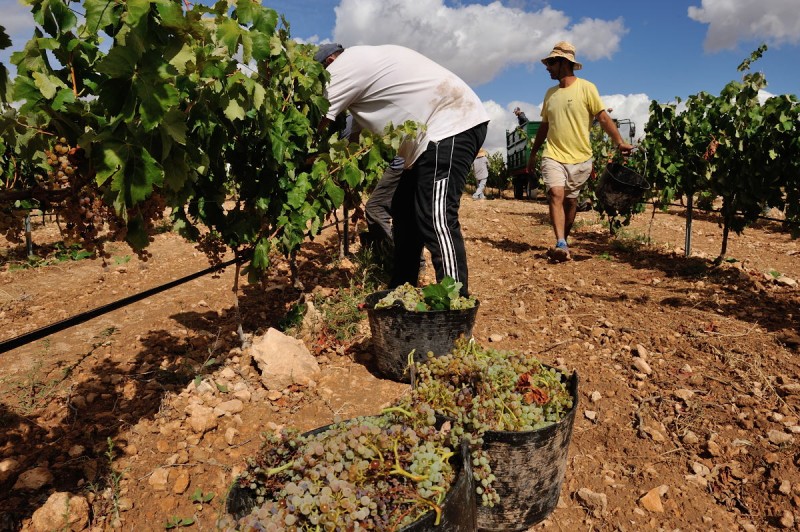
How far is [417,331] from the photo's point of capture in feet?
8.62

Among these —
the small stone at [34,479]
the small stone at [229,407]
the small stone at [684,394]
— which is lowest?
the small stone at [34,479]

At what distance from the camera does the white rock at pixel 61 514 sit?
179cm

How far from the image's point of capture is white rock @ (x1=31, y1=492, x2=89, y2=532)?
5.88 ft

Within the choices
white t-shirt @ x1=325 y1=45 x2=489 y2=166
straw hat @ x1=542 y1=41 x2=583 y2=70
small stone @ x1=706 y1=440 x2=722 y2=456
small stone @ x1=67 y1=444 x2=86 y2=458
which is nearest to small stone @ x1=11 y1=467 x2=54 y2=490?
small stone @ x1=67 y1=444 x2=86 y2=458

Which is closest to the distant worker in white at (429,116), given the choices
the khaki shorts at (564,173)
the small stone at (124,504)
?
the small stone at (124,504)

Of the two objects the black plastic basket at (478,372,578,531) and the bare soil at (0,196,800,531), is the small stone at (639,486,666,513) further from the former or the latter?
the black plastic basket at (478,372,578,531)

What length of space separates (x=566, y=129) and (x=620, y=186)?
0.91 m

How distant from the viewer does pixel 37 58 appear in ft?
5.02

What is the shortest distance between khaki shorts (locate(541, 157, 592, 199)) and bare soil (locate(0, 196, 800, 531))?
91cm

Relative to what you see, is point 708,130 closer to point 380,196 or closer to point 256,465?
point 380,196

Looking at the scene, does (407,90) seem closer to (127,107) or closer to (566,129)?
(127,107)

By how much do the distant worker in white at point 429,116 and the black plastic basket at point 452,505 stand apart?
1679 millimetres

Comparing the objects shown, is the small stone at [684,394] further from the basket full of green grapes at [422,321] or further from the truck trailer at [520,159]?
the truck trailer at [520,159]

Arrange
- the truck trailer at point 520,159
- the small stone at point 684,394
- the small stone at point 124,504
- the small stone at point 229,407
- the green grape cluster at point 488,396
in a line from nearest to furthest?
the green grape cluster at point 488,396 → the small stone at point 124,504 → the small stone at point 229,407 → the small stone at point 684,394 → the truck trailer at point 520,159
